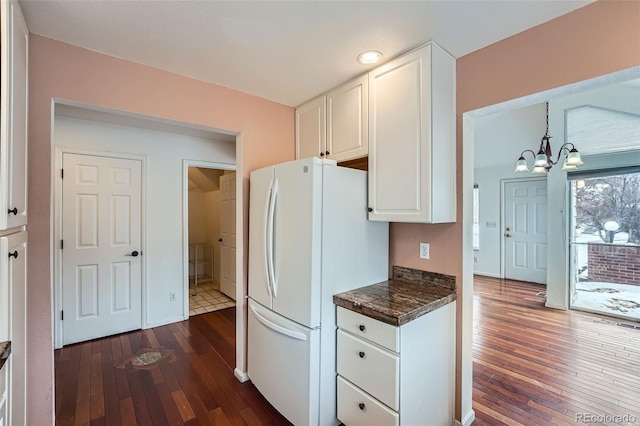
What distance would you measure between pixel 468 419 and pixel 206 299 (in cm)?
391

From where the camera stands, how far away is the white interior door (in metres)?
4.44

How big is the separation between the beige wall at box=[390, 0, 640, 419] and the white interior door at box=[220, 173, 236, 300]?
9.81 ft

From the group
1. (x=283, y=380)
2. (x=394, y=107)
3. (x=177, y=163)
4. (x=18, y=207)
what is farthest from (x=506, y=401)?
(x=177, y=163)

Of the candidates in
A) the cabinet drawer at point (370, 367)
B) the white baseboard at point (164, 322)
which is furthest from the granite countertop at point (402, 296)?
the white baseboard at point (164, 322)

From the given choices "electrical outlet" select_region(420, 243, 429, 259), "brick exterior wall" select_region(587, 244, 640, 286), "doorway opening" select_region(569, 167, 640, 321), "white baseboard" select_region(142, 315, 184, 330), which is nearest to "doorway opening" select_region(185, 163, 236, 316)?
"white baseboard" select_region(142, 315, 184, 330)

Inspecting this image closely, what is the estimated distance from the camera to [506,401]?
2090mm

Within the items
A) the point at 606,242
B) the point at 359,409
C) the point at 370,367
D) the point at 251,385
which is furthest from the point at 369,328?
the point at 606,242

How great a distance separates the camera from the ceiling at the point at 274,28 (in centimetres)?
137

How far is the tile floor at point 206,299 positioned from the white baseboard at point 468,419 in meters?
3.32

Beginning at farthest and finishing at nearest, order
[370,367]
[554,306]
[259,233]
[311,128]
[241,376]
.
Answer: [554,306] → [311,128] → [241,376] → [259,233] → [370,367]

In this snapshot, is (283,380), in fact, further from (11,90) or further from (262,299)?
(11,90)

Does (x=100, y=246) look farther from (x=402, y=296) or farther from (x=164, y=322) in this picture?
(x=402, y=296)

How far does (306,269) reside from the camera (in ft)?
5.74

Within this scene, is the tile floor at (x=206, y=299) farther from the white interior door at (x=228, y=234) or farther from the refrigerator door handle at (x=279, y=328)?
the refrigerator door handle at (x=279, y=328)
